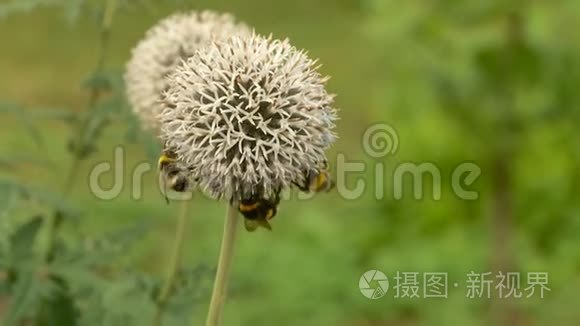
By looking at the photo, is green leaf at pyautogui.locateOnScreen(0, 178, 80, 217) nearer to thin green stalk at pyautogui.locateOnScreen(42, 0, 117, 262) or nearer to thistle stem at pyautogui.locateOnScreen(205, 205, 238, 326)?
thin green stalk at pyautogui.locateOnScreen(42, 0, 117, 262)

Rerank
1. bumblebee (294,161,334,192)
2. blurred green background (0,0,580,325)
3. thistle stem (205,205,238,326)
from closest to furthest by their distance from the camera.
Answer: thistle stem (205,205,238,326) < bumblebee (294,161,334,192) < blurred green background (0,0,580,325)

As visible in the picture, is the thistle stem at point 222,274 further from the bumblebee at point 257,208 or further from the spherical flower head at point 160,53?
the spherical flower head at point 160,53

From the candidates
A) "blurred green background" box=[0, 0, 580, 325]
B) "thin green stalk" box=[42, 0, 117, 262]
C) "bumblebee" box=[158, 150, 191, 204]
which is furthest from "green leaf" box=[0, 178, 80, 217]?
"blurred green background" box=[0, 0, 580, 325]

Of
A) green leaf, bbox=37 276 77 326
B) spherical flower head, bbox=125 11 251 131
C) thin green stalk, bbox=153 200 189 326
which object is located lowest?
green leaf, bbox=37 276 77 326

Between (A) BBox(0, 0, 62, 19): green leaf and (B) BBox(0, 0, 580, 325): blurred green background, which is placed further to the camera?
(B) BBox(0, 0, 580, 325): blurred green background

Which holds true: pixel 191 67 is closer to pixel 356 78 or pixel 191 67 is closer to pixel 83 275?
pixel 83 275

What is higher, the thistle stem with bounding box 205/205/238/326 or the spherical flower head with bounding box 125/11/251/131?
the spherical flower head with bounding box 125/11/251/131

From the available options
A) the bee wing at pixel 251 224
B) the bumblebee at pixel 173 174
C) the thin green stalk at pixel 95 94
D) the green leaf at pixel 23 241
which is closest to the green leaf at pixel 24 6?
the thin green stalk at pixel 95 94

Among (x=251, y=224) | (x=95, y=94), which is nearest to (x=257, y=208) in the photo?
(x=251, y=224)

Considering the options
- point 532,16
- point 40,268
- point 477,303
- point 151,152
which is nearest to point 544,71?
point 532,16
